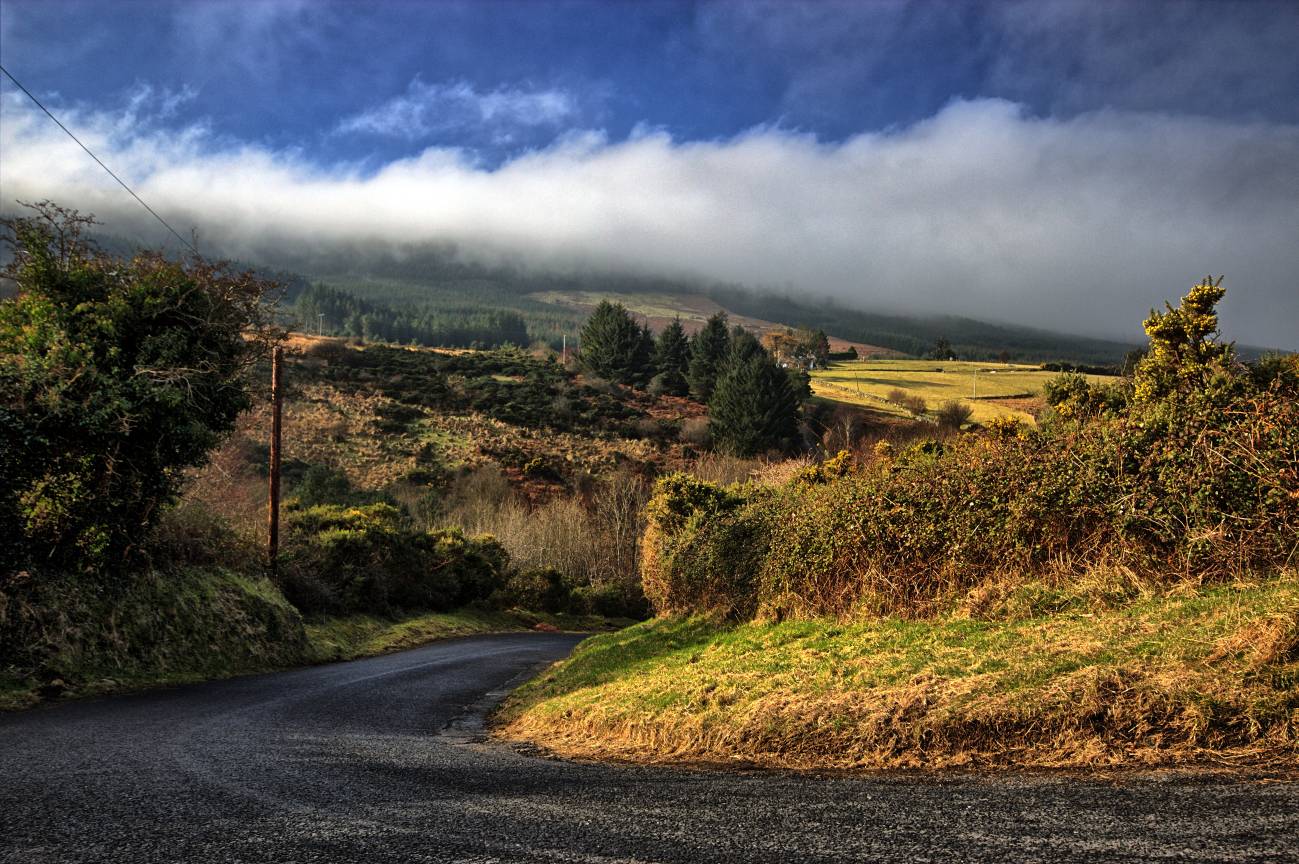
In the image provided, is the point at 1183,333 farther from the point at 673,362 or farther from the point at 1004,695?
the point at 673,362

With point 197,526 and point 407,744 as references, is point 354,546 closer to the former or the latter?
point 197,526

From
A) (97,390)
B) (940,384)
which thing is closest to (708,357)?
(940,384)

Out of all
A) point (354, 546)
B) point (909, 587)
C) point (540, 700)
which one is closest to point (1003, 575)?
point (909, 587)

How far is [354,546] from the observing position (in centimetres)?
3119

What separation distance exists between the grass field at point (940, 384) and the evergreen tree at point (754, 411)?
1428cm

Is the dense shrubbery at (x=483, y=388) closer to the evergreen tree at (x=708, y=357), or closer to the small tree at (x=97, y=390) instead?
the evergreen tree at (x=708, y=357)

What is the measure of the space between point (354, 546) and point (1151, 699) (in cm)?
2964

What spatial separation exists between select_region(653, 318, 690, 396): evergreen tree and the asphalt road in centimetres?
9067

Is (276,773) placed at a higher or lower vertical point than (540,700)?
higher

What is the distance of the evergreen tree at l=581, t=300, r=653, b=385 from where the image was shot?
10138cm

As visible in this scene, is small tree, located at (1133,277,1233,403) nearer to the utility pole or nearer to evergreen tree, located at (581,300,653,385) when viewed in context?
the utility pole

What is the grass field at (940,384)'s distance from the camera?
84.0 metres

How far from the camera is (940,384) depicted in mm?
105812

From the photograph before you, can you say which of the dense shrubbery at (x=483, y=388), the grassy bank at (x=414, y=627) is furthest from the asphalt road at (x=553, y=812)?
the dense shrubbery at (x=483, y=388)
